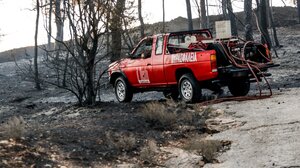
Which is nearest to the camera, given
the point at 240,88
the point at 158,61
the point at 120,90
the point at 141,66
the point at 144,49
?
the point at 158,61

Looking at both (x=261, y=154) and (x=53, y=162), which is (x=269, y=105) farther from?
(x=53, y=162)

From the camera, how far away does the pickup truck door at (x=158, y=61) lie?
1379cm

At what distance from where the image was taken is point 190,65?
42.4ft

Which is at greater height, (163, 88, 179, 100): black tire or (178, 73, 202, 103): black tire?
(178, 73, 202, 103): black tire

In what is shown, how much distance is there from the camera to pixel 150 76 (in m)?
14.2

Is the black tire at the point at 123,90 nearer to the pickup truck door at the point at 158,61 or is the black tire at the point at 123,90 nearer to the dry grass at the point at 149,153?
the pickup truck door at the point at 158,61

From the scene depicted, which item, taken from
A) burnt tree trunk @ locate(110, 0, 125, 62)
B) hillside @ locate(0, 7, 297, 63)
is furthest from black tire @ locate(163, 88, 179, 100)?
hillside @ locate(0, 7, 297, 63)

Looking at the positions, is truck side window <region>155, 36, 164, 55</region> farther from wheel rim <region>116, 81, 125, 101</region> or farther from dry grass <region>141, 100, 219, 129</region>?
dry grass <region>141, 100, 219, 129</region>

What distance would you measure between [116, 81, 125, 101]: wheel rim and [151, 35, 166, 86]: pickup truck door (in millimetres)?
1344

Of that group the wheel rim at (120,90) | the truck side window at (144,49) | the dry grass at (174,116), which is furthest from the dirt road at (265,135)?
the wheel rim at (120,90)

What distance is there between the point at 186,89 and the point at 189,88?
14 centimetres

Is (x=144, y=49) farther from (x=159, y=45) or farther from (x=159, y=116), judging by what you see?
(x=159, y=116)

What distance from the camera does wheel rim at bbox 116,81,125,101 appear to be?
49.4 ft

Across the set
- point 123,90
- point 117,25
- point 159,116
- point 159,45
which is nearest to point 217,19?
point 123,90
